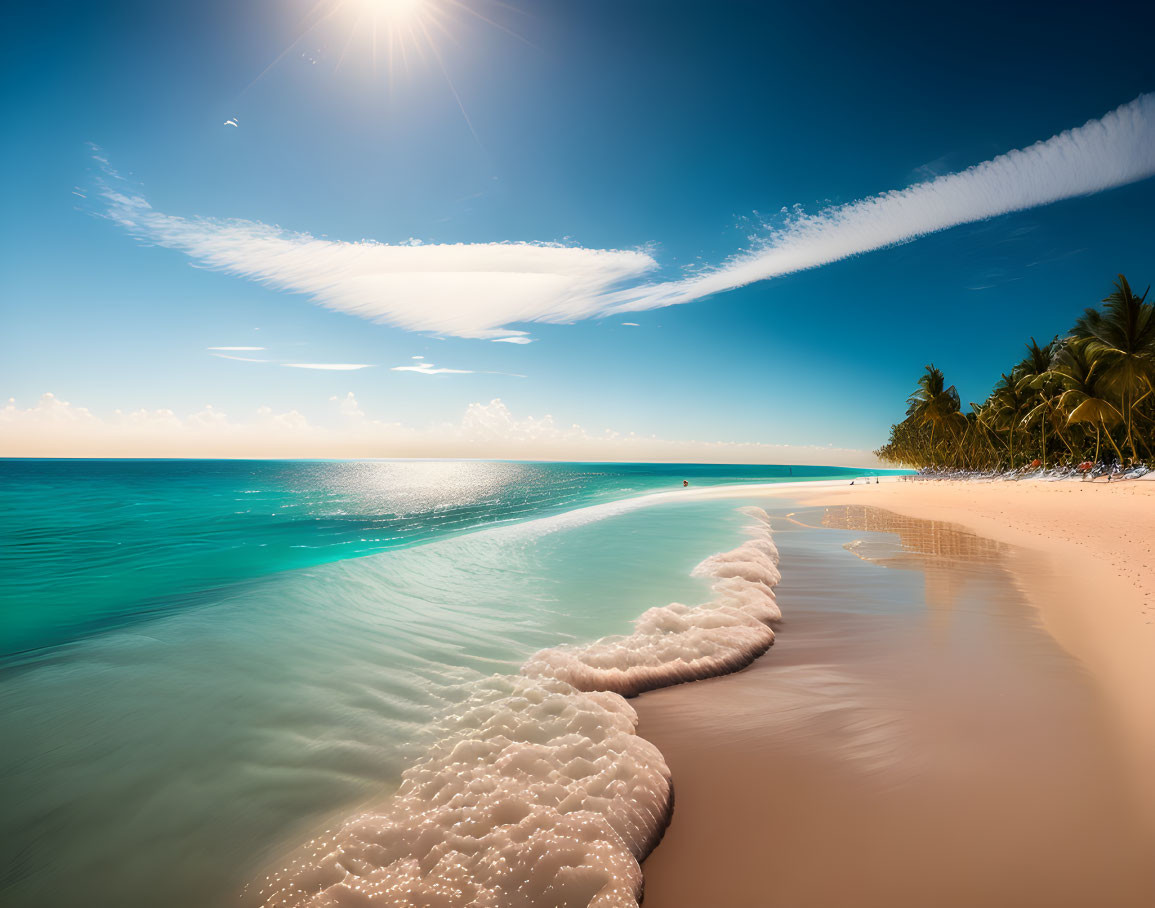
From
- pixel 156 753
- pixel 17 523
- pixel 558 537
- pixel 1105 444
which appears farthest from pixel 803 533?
pixel 1105 444

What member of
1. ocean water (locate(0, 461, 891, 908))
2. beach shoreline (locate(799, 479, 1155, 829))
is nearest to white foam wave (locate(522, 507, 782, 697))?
ocean water (locate(0, 461, 891, 908))

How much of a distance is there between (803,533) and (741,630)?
13674 mm

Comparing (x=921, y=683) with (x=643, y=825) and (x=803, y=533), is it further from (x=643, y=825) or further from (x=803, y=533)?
(x=803, y=533)

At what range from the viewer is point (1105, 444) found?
44375mm

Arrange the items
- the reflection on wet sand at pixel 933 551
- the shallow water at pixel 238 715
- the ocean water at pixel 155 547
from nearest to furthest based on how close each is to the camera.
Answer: the shallow water at pixel 238 715 → the reflection on wet sand at pixel 933 551 → the ocean water at pixel 155 547

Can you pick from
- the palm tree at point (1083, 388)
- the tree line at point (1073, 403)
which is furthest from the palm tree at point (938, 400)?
the palm tree at point (1083, 388)

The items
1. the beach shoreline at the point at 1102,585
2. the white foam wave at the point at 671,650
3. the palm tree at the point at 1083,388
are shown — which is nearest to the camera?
the beach shoreline at the point at 1102,585

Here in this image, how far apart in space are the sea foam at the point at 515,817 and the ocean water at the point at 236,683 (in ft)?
1.22

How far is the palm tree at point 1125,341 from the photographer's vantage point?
3191 centimetres

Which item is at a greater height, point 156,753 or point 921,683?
point 921,683

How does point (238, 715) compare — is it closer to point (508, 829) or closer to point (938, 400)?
point (508, 829)

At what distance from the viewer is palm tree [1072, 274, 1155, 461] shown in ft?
105

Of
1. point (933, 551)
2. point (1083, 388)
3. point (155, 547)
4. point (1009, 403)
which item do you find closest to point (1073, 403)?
point (1083, 388)

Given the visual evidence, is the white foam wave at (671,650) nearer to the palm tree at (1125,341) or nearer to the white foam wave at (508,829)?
the white foam wave at (508,829)
